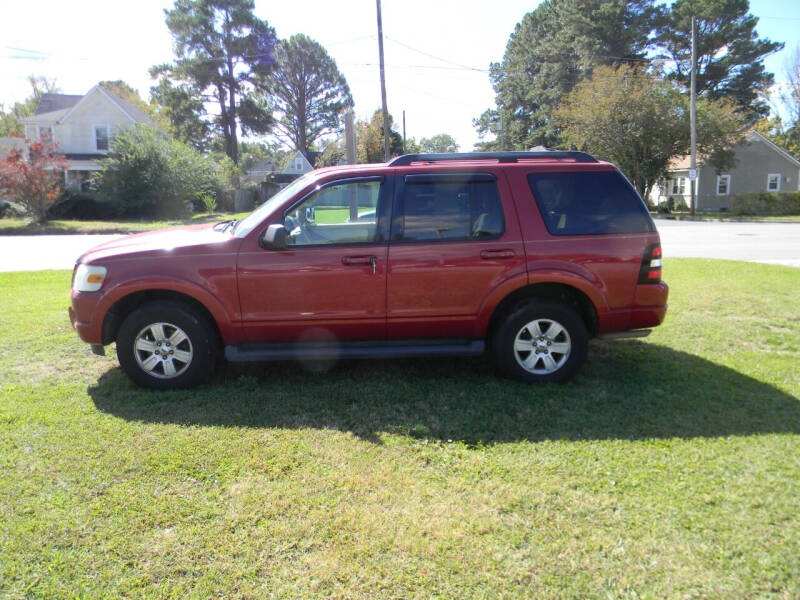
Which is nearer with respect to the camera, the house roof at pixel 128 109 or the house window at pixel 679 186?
the house roof at pixel 128 109

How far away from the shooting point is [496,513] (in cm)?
298

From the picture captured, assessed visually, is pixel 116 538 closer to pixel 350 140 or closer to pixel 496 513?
pixel 496 513

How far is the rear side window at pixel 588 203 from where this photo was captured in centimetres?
476

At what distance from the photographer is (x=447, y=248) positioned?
4.63 meters

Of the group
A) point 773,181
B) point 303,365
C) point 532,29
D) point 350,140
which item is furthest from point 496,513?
point 532,29

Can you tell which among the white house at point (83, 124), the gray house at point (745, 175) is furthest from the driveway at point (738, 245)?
the white house at point (83, 124)

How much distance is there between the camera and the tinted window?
4.68m

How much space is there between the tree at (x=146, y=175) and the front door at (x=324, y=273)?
27255 mm

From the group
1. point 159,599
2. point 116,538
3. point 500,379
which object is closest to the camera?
point 159,599

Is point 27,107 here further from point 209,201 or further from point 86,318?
point 86,318

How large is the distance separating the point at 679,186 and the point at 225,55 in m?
37.1

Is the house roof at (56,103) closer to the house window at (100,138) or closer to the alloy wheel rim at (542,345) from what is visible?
the house window at (100,138)

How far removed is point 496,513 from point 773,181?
151 feet

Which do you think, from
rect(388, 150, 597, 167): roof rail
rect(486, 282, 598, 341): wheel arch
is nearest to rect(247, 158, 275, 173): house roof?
rect(388, 150, 597, 167): roof rail
